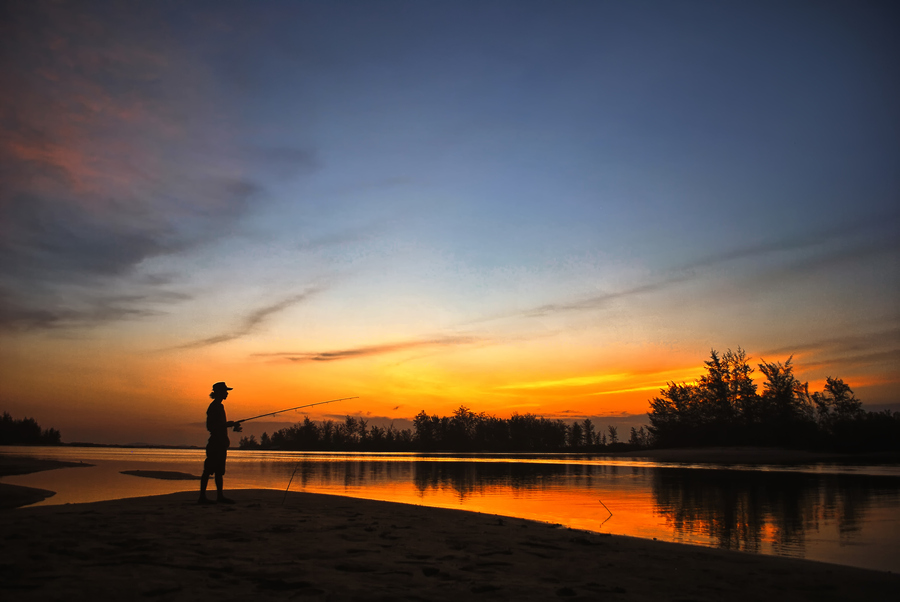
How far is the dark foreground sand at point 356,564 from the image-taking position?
5.24 meters

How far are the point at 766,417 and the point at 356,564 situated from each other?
286ft

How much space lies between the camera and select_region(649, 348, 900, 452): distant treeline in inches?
2574

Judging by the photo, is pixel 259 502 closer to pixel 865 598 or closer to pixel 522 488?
pixel 865 598

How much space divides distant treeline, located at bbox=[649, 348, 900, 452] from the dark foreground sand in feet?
247

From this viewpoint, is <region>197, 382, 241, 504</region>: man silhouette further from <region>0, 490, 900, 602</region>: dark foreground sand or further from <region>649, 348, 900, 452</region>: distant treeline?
<region>649, 348, 900, 452</region>: distant treeline

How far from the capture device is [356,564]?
257 inches

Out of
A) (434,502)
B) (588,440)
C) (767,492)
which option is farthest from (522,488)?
(588,440)

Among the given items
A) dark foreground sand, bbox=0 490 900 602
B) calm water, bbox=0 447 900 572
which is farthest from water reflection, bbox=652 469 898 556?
dark foreground sand, bbox=0 490 900 602

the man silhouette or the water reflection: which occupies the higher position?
the man silhouette

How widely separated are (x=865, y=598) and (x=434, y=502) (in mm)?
13593

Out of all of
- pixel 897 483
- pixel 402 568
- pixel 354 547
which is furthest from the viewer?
pixel 897 483

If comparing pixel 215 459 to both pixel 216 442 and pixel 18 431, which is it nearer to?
pixel 216 442

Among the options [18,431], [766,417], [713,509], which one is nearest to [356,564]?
[713,509]

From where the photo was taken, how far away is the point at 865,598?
19.6 feet
